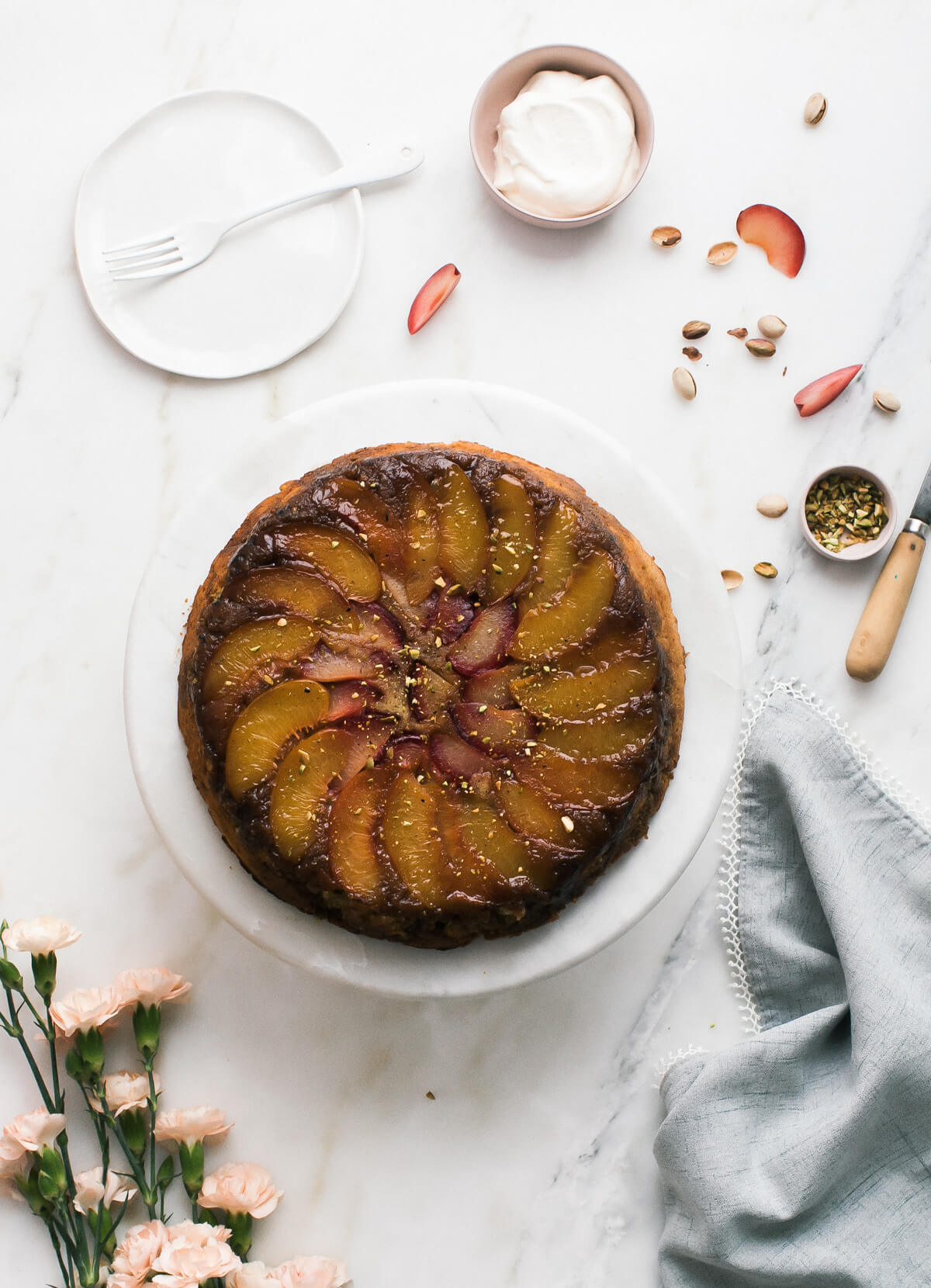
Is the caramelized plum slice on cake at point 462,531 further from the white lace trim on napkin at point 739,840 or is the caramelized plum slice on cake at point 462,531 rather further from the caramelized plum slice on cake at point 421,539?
the white lace trim on napkin at point 739,840

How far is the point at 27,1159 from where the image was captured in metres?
2.67

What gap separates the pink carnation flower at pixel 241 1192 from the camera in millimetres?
2609

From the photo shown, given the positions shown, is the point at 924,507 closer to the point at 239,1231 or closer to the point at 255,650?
the point at 255,650

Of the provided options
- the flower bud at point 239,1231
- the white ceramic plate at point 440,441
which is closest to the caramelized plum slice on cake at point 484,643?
the white ceramic plate at point 440,441

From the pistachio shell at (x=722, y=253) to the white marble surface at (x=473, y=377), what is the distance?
52mm

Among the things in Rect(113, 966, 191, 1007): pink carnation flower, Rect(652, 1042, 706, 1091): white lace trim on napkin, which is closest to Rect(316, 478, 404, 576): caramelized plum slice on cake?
Rect(113, 966, 191, 1007): pink carnation flower

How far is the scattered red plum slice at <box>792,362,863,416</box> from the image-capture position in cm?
288

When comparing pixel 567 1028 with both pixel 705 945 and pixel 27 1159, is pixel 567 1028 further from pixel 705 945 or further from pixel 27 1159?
pixel 27 1159

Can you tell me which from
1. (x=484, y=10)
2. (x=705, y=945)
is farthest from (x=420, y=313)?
(x=705, y=945)

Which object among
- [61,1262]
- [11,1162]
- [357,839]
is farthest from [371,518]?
[61,1262]

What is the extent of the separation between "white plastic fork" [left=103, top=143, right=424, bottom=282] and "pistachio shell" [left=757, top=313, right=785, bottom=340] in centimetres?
118

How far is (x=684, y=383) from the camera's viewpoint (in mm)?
2881

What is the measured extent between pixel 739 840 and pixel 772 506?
96cm

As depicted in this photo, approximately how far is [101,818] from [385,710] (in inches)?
43.6
